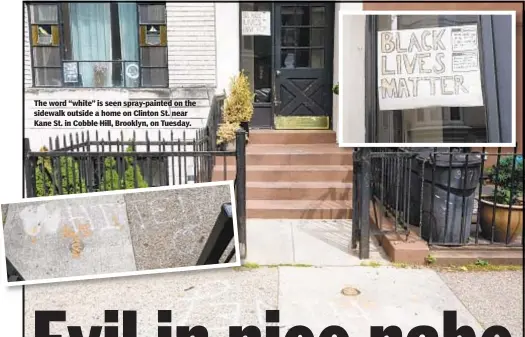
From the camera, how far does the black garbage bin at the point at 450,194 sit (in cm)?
413

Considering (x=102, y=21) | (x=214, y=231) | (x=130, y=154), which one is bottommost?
(x=214, y=231)

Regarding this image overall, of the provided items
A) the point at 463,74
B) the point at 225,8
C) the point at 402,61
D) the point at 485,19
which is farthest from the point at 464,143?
the point at 225,8

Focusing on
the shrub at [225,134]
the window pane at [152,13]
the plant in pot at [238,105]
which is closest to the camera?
the shrub at [225,134]

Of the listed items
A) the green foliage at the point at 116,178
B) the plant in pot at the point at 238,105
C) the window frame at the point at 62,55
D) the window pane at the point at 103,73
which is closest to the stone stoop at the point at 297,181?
the plant in pot at the point at 238,105

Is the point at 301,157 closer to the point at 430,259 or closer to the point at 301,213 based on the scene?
the point at 301,213

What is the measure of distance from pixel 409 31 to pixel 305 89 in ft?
12.9

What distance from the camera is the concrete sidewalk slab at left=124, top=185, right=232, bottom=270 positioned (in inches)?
135

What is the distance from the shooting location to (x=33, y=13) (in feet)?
24.1

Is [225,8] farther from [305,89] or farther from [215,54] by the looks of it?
[305,89]

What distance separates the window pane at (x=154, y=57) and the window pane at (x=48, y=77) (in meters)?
1.48

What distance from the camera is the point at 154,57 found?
24.3ft

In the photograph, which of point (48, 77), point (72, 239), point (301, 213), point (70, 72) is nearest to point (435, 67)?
point (301, 213)

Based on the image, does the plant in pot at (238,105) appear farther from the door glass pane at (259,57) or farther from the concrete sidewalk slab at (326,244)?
the concrete sidewalk slab at (326,244)

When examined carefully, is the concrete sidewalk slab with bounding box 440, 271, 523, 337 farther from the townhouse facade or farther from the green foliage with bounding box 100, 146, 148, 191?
the townhouse facade
